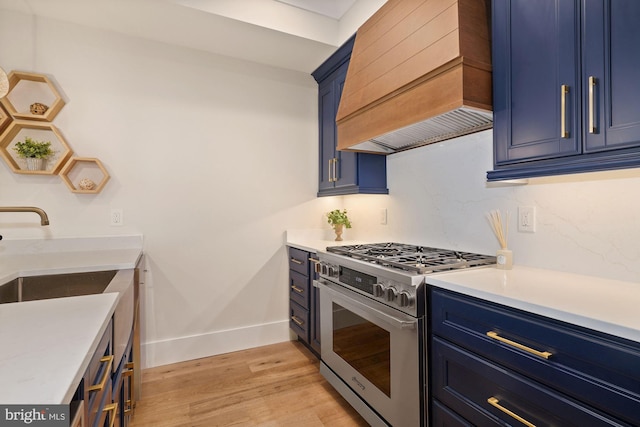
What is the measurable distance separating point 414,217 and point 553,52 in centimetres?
130

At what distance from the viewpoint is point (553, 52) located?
1206 millimetres

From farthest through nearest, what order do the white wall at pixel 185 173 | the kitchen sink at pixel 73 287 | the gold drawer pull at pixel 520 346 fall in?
the white wall at pixel 185 173, the kitchen sink at pixel 73 287, the gold drawer pull at pixel 520 346

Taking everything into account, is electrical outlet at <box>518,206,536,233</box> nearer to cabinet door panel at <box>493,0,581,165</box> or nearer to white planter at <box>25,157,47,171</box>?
cabinet door panel at <box>493,0,581,165</box>

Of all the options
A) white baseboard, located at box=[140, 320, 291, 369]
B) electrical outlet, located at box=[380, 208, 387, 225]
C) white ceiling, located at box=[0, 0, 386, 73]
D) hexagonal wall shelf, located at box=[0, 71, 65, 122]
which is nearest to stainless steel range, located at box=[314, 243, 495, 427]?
electrical outlet, located at box=[380, 208, 387, 225]

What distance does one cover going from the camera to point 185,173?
258cm

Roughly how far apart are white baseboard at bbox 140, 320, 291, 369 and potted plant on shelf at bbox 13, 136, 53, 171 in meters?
1.50

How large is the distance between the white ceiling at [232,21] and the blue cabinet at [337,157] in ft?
0.46

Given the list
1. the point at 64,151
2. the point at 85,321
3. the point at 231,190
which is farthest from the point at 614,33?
the point at 64,151

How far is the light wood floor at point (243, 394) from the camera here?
1.85 metres

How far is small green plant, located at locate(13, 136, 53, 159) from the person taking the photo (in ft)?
Answer: 6.77

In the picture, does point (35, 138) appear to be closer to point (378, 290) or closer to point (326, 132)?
point (326, 132)

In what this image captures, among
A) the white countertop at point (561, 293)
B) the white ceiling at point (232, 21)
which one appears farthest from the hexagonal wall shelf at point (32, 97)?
the white countertop at point (561, 293)

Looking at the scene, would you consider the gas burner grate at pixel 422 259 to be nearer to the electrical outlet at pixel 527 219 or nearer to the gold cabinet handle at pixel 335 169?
the electrical outlet at pixel 527 219

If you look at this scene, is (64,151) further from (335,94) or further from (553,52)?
(553,52)
